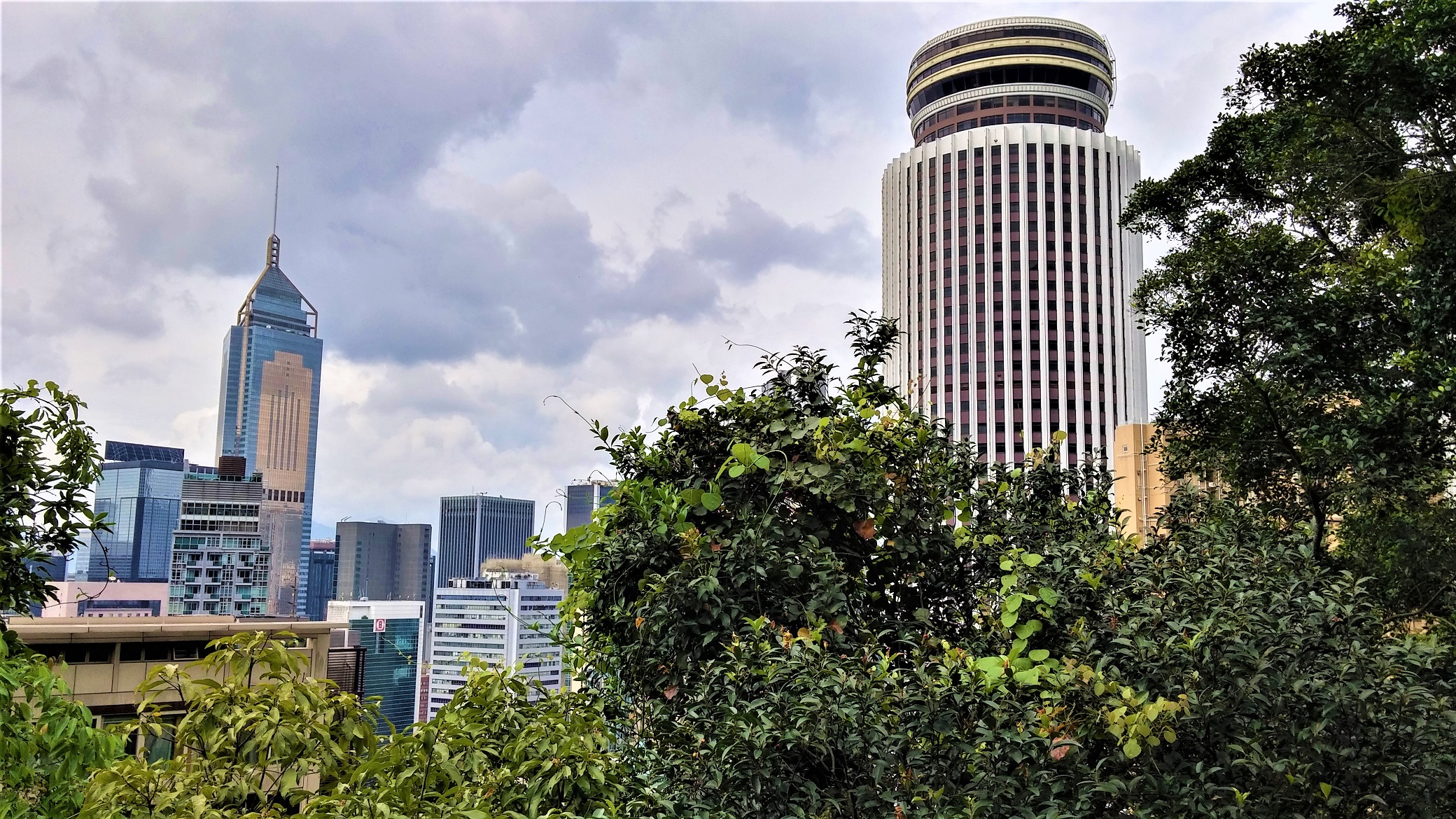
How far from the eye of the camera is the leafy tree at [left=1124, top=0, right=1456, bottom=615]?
575 centimetres

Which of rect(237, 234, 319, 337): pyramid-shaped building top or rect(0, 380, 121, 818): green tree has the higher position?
rect(237, 234, 319, 337): pyramid-shaped building top

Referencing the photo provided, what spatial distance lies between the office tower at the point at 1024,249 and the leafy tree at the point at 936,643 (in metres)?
67.8

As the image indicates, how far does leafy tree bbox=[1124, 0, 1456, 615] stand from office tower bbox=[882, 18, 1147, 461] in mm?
62613

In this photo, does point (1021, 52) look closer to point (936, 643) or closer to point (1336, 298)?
point (1336, 298)

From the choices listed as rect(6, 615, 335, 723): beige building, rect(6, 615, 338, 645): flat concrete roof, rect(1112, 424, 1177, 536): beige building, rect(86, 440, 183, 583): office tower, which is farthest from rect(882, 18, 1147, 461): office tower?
rect(86, 440, 183, 583): office tower

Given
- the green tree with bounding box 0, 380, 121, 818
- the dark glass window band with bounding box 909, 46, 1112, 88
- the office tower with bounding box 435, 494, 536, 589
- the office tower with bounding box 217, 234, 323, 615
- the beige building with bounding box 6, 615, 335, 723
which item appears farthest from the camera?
the office tower with bounding box 435, 494, 536, 589

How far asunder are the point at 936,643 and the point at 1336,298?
4.73m

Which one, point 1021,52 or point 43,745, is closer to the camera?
point 43,745

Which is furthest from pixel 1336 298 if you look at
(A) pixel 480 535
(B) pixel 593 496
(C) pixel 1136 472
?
(A) pixel 480 535

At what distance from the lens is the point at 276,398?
188 meters

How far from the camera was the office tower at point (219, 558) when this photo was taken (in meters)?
88.2

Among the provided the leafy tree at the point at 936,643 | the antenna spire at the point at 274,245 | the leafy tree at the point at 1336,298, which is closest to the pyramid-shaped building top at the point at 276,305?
the antenna spire at the point at 274,245

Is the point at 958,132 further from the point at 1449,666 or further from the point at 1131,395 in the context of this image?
the point at 1449,666

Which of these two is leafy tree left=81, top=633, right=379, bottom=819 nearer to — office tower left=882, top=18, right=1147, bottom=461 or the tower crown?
office tower left=882, top=18, right=1147, bottom=461
